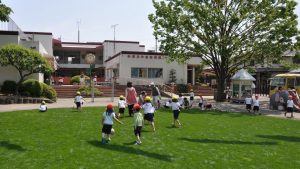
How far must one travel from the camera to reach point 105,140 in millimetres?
12211

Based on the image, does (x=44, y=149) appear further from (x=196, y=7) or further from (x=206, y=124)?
(x=196, y=7)

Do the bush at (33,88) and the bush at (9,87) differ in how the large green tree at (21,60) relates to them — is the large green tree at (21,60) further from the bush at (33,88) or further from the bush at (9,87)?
the bush at (9,87)

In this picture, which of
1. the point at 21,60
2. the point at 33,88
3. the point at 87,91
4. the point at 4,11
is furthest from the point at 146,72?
the point at 4,11

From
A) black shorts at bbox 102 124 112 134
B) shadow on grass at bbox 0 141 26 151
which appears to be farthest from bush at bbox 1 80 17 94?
black shorts at bbox 102 124 112 134

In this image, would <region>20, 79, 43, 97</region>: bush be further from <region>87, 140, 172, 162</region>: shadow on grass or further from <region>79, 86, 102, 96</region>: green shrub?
<region>87, 140, 172, 162</region>: shadow on grass

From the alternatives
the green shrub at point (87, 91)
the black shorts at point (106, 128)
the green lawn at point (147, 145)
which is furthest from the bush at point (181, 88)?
the black shorts at point (106, 128)

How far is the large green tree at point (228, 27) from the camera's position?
31.6m

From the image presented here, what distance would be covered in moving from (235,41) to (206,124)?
52.0 feet

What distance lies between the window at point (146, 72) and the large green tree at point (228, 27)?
32.4 feet

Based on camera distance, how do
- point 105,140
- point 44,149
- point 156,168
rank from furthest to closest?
point 105,140 < point 44,149 < point 156,168

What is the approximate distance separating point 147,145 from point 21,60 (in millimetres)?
19098

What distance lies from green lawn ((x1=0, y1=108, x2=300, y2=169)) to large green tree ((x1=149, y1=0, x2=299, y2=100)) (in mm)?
14967

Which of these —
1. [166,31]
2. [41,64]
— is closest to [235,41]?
[166,31]

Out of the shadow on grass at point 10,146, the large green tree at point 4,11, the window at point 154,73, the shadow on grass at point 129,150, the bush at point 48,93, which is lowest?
the shadow on grass at point 129,150
